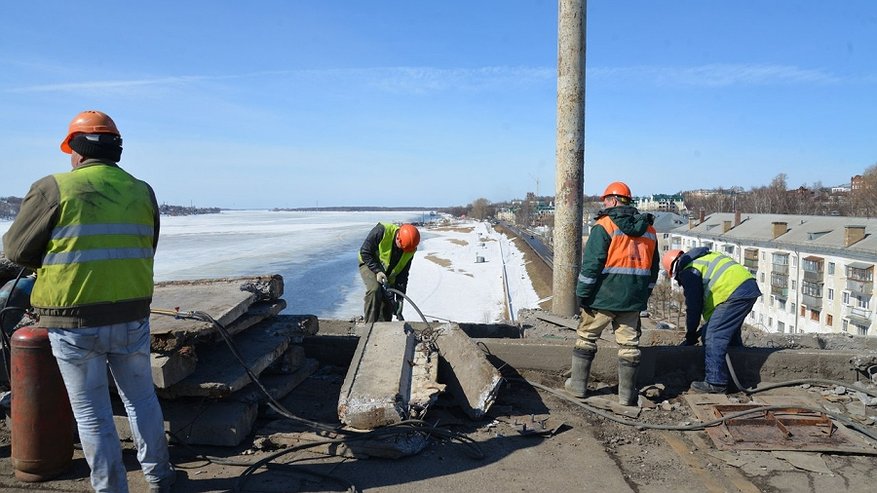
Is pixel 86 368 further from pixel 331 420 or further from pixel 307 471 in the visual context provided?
pixel 331 420

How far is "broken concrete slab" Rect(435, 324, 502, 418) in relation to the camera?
3.98 metres

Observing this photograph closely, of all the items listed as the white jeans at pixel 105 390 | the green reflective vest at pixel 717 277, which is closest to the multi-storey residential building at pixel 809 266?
the green reflective vest at pixel 717 277

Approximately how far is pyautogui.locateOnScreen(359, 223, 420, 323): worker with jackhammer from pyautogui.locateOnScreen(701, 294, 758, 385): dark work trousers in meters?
2.88

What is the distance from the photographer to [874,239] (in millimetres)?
31438

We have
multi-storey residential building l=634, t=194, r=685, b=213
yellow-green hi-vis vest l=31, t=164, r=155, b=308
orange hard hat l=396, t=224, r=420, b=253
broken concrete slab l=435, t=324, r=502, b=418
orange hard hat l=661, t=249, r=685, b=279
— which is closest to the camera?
yellow-green hi-vis vest l=31, t=164, r=155, b=308

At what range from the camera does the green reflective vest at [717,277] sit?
184 inches

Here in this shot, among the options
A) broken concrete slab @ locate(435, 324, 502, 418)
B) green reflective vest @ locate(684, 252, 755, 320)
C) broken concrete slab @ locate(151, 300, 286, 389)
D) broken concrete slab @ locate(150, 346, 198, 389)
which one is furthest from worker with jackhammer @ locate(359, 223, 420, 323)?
green reflective vest @ locate(684, 252, 755, 320)

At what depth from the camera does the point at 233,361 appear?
3.85 meters

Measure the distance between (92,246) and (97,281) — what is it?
0.52ft

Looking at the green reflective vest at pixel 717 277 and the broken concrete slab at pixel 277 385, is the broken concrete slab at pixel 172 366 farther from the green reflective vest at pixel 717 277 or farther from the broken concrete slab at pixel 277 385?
the green reflective vest at pixel 717 277

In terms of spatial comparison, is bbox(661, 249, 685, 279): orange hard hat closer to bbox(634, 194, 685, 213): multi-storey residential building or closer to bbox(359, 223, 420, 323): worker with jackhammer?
bbox(359, 223, 420, 323): worker with jackhammer

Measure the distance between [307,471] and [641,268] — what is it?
2678 mm

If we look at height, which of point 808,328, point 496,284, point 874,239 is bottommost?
point 808,328

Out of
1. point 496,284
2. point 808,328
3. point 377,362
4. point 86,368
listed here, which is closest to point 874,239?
point 808,328
